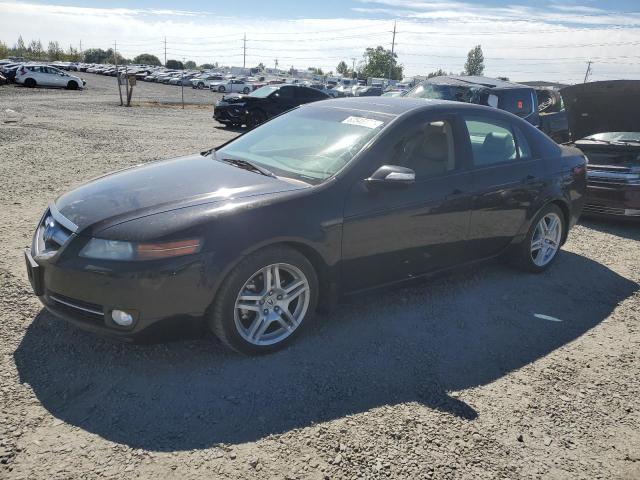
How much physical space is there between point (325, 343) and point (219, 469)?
1321 mm

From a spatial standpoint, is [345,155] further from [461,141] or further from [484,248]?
[484,248]

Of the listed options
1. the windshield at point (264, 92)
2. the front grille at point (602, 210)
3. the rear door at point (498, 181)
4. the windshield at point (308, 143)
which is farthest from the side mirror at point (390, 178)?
the windshield at point (264, 92)

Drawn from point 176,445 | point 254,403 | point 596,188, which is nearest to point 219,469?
point 176,445

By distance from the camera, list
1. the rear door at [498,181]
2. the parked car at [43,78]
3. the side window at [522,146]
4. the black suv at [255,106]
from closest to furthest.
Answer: the rear door at [498,181]
the side window at [522,146]
the black suv at [255,106]
the parked car at [43,78]

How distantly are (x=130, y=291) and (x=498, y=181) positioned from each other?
122 inches

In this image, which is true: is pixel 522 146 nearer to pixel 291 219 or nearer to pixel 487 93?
pixel 291 219

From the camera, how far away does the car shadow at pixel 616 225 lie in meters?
6.96

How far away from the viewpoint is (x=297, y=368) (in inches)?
129

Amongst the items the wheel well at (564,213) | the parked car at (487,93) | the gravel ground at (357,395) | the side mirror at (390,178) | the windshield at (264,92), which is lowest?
the gravel ground at (357,395)

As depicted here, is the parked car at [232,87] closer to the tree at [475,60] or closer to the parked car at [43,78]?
the parked car at [43,78]

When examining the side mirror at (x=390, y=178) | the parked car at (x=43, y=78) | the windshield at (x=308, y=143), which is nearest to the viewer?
the side mirror at (x=390, y=178)

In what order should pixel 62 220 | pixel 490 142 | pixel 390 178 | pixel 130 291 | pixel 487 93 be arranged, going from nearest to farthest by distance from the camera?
pixel 130 291, pixel 62 220, pixel 390 178, pixel 490 142, pixel 487 93

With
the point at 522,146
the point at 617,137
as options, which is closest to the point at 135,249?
the point at 522,146

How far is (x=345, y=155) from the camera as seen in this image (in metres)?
3.72
